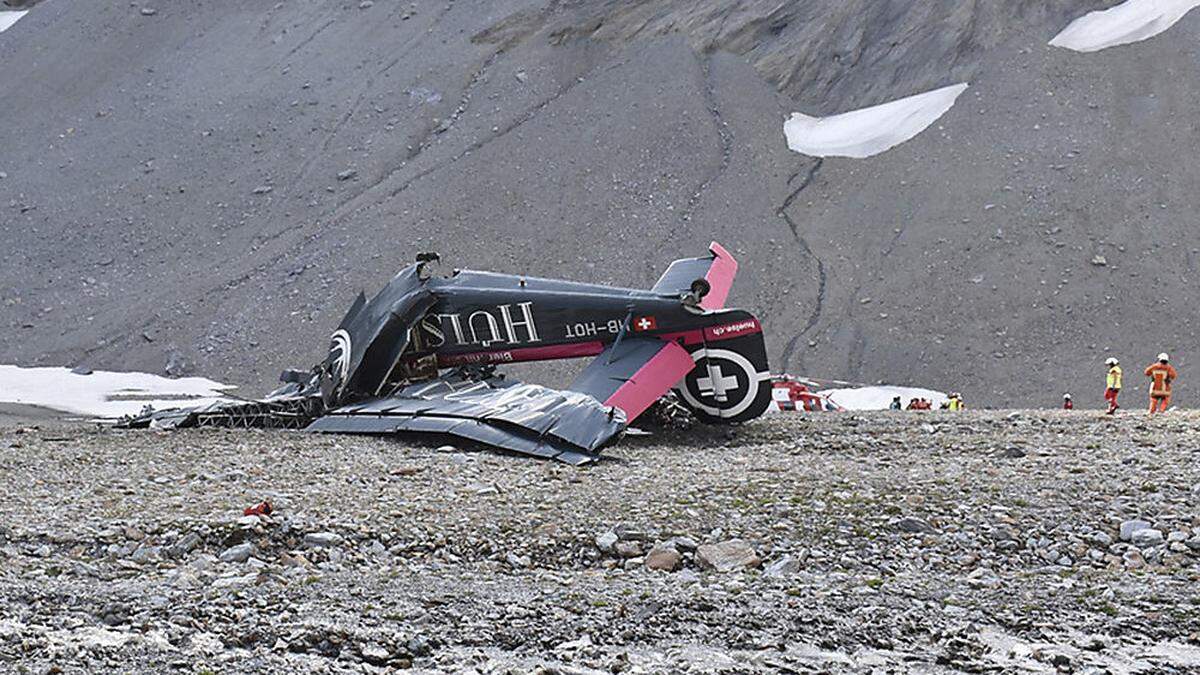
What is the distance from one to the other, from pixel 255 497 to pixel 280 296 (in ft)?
120

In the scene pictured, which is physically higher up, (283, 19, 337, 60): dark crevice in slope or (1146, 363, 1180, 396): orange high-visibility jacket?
(283, 19, 337, 60): dark crevice in slope

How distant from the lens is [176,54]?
65.8m

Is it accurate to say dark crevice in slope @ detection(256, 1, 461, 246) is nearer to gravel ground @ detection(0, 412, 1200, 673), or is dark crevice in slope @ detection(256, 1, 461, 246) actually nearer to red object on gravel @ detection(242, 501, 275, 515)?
gravel ground @ detection(0, 412, 1200, 673)

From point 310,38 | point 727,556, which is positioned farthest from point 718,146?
point 727,556

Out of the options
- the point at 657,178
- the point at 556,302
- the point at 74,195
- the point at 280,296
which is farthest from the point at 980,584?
the point at 74,195

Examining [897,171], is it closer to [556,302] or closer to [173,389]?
[173,389]

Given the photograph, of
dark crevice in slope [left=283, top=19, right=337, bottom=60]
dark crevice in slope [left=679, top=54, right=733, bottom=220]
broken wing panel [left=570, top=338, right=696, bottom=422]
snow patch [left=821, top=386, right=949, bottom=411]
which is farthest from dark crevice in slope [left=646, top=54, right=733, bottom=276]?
broken wing panel [left=570, top=338, right=696, bottom=422]

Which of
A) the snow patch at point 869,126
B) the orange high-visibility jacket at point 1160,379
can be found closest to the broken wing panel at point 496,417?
the orange high-visibility jacket at point 1160,379

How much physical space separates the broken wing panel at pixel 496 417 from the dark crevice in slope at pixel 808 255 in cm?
2466

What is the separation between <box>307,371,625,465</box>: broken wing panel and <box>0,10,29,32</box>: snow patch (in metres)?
60.0

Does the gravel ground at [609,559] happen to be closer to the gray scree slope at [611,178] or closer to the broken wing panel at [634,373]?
the broken wing panel at [634,373]

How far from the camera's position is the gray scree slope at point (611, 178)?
1797 inches

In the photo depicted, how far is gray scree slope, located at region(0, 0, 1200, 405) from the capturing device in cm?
4566

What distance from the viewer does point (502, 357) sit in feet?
71.8
